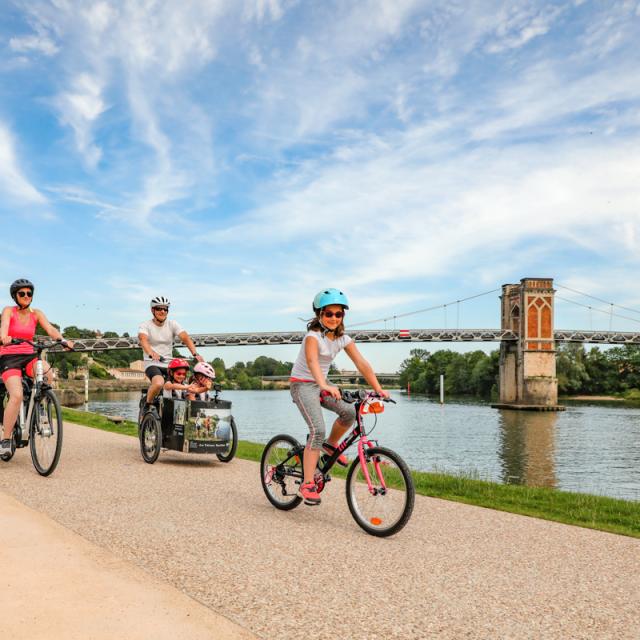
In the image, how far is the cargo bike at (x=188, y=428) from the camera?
7.79 m

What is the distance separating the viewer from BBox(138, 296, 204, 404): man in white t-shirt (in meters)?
8.02

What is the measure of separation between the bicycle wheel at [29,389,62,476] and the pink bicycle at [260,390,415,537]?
7.79 ft

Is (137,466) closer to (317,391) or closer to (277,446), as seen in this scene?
(277,446)

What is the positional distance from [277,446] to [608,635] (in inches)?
123

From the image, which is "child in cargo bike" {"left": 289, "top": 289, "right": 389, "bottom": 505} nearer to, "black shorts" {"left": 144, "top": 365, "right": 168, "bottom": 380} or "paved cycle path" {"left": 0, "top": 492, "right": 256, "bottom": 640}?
"paved cycle path" {"left": 0, "top": 492, "right": 256, "bottom": 640}

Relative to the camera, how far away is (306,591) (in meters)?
3.28

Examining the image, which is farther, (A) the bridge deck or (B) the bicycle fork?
(A) the bridge deck

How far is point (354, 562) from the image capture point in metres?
3.85

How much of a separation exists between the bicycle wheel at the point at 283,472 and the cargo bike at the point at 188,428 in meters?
2.30

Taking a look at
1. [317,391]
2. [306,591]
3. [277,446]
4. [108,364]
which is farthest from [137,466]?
[108,364]

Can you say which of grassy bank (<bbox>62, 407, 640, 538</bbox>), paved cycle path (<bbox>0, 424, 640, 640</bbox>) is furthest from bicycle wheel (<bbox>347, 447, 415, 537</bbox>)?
grassy bank (<bbox>62, 407, 640, 538</bbox>)

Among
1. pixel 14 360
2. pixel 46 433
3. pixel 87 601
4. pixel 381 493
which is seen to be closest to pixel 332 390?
pixel 381 493

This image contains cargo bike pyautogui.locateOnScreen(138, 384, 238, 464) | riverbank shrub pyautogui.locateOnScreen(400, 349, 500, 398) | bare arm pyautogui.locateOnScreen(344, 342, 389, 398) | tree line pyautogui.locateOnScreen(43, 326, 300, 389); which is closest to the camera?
bare arm pyautogui.locateOnScreen(344, 342, 389, 398)

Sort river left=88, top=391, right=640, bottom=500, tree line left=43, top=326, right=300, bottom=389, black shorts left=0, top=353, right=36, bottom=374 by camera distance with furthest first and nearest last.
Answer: tree line left=43, top=326, right=300, bottom=389, river left=88, top=391, right=640, bottom=500, black shorts left=0, top=353, right=36, bottom=374
